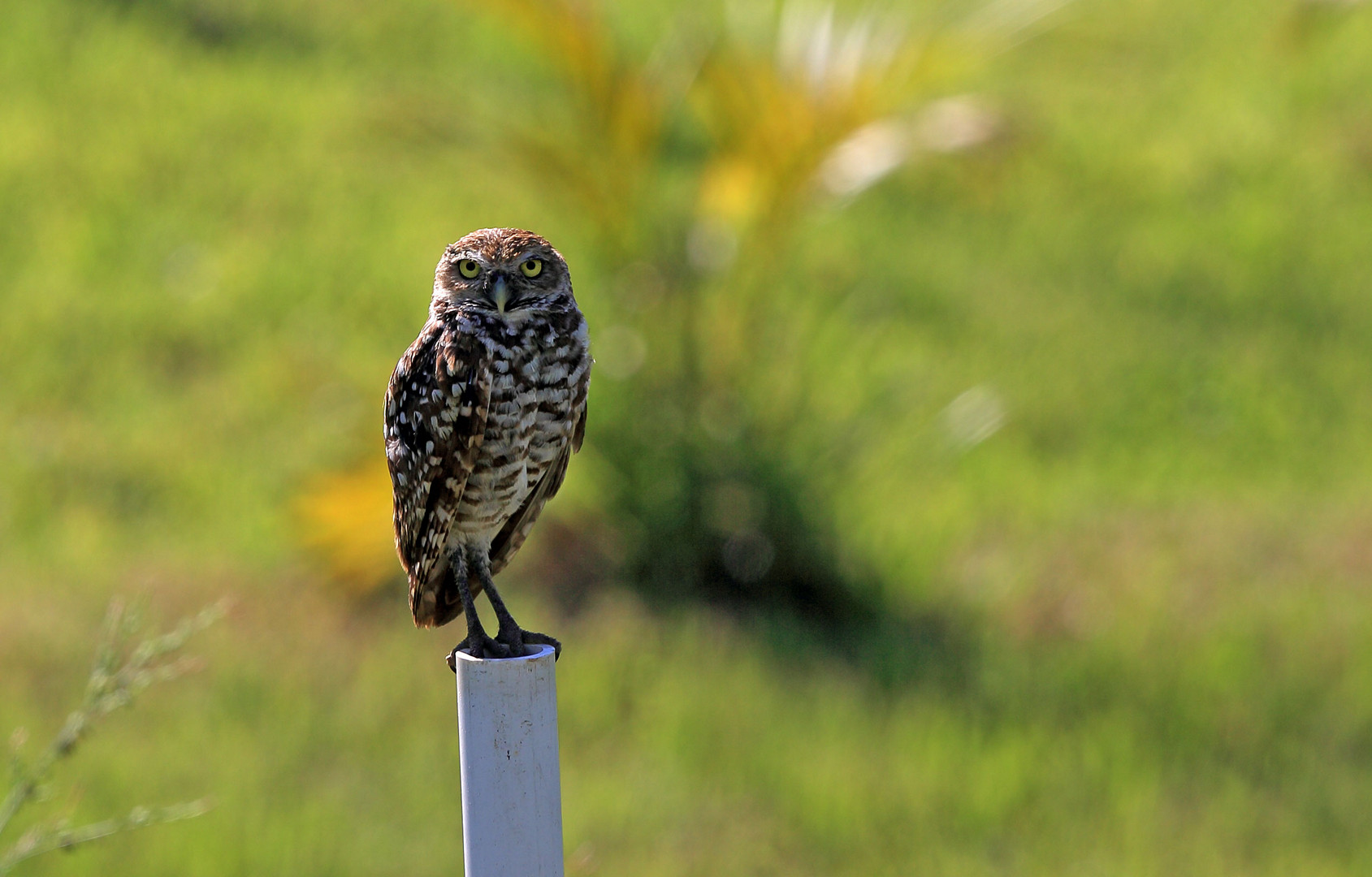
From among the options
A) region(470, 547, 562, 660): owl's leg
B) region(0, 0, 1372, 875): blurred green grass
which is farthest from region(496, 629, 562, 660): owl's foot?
region(0, 0, 1372, 875): blurred green grass

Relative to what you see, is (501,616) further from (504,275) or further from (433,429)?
(504,275)

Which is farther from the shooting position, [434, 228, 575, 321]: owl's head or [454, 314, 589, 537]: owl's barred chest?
[454, 314, 589, 537]: owl's barred chest

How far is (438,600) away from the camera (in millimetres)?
2840

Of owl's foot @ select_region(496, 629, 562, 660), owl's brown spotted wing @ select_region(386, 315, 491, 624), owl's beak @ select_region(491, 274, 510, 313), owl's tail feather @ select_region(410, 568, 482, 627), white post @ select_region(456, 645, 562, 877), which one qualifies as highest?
owl's beak @ select_region(491, 274, 510, 313)

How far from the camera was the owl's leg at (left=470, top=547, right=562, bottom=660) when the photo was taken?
8.73 ft

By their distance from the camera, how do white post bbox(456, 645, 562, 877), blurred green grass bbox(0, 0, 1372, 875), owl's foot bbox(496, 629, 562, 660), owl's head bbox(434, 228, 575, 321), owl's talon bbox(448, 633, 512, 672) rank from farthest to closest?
blurred green grass bbox(0, 0, 1372, 875) < owl's foot bbox(496, 629, 562, 660) < owl's talon bbox(448, 633, 512, 672) < owl's head bbox(434, 228, 575, 321) < white post bbox(456, 645, 562, 877)

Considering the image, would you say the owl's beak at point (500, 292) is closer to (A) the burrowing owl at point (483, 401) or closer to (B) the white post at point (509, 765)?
(A) the burrowing owl at point (483, 401)

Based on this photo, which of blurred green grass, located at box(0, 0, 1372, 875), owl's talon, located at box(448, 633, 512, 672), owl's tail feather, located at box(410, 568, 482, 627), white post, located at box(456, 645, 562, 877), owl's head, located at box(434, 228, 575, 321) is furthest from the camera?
blurred green grass, located at box(0, 0, 1372, 875)

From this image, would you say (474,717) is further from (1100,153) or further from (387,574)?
(1100,153)

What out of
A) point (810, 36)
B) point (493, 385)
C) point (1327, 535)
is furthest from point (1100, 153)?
point (493, 385)

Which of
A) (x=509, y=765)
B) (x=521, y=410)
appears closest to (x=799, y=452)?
(x=521, y=410)

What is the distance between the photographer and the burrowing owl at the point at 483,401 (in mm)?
2426

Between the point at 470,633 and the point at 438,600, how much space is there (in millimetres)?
324

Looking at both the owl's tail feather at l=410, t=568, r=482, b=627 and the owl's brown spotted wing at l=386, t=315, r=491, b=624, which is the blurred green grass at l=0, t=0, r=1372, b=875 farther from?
the owl's brown spotted wing at l=386, t=315, r=491, b=624
